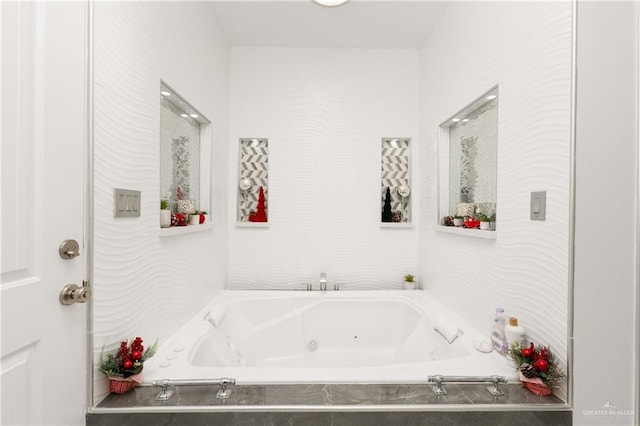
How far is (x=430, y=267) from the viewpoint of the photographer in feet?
8.18

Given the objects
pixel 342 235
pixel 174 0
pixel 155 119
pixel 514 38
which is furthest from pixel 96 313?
pixel 514 38

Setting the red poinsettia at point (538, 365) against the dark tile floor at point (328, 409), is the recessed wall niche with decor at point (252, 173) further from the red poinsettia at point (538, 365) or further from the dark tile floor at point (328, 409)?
the red poinsettia at point (538, 365)

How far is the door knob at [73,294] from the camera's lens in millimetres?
1029

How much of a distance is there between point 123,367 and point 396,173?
7.51ft

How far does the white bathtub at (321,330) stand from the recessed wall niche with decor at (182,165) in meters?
0.60

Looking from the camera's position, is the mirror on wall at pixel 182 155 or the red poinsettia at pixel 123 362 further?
the mirror on wall at pixel 182 155

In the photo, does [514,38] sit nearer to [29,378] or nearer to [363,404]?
[363,404]

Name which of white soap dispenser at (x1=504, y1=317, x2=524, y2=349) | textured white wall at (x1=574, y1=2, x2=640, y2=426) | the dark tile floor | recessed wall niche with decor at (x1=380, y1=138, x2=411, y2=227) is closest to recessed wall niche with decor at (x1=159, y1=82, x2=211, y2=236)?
the dark tile floor

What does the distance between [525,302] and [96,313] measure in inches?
66.3

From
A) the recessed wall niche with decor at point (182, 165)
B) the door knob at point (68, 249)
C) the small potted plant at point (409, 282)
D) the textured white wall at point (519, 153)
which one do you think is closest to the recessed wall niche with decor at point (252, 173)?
the recessed wall niche with decor at point (182, 165)

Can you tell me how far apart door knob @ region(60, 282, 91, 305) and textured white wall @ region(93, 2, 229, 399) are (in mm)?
112

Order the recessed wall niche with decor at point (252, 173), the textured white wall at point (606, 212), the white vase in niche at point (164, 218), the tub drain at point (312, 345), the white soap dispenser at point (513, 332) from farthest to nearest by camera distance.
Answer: the recessed wall niche with decor at point (252, 173) → the tub drain at point (312, 345) → the white vase in niche at point (164, 218) → the white soap dispenser at point (513, 332) → the textured white wall at point (606, 212)

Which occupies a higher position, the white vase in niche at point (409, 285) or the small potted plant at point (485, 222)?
the small potted plant at point (485, 222)

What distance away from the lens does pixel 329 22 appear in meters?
2.36
